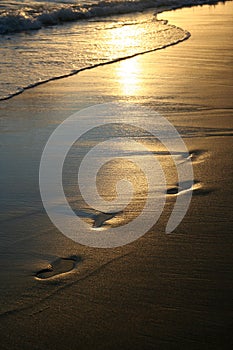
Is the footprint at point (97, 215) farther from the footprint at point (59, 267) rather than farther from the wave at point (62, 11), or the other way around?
the wave at point (62, 11)

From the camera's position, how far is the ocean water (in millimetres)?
8109

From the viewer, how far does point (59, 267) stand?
2844mm

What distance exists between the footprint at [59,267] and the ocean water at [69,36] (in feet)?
12.9

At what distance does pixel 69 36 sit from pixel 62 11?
420cm

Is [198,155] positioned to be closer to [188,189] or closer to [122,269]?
[188,189]

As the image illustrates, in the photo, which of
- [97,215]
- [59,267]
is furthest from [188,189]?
[59,267]

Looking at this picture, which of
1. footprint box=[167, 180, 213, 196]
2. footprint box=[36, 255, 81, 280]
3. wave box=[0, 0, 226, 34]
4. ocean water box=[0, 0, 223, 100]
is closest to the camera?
footprint box=[36, 255, 81, 280]

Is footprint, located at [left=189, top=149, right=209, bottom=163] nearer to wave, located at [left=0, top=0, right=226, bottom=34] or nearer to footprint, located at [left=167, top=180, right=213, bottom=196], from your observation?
footprint, located at [left=167, top=180, right=213, bottom=196]

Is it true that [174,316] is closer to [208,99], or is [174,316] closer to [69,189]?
[69,189]

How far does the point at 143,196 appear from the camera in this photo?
12.0 feet

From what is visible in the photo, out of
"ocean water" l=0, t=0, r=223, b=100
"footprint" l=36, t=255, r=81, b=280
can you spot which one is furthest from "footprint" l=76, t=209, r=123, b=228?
"ocean water" l=0, t=0, r=223, b=100

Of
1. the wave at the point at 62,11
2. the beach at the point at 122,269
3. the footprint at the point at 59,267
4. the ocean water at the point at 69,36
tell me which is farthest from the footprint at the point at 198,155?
the wave at the point at 62,11

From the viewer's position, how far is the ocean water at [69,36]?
8.11 m

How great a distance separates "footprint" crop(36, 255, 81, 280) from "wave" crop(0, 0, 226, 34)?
35.4 ft
